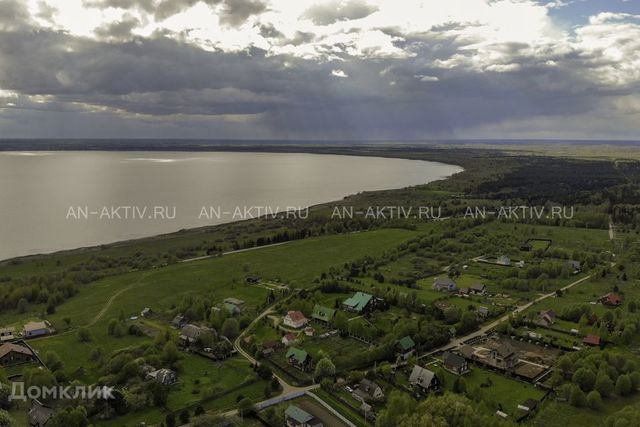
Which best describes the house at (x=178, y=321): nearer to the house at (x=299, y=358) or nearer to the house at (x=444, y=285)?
the house at (x=299, y=358)

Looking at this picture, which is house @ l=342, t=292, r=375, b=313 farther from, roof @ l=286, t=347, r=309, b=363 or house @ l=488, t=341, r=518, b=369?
house @ l=488, t=341, r=518, b=369

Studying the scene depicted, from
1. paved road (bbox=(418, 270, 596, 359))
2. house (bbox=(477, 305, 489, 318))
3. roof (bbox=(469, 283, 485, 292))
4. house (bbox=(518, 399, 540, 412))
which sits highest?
roof (bbox=(469, 283, 485, 292))

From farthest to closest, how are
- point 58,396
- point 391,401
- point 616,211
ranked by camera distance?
point 616,211
point 58,396
point 391,401

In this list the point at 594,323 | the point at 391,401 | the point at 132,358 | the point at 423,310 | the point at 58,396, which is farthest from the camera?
the point at 423,310

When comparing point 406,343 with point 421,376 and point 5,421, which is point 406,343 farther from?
point 5,421

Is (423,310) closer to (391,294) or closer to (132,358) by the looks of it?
(391,294)

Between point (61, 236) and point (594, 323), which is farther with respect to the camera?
point (61, 236)

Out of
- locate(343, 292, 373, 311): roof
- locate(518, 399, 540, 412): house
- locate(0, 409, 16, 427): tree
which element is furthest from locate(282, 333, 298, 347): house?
locate(0, 409, 16, 427): tree

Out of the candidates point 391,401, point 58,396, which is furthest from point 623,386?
point 58,396
